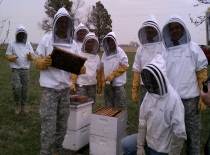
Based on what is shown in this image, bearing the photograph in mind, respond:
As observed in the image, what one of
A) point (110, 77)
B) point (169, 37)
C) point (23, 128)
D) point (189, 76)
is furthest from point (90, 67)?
point (189, 76)

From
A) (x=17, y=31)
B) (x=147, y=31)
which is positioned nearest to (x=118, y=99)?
(x=147, y=31)

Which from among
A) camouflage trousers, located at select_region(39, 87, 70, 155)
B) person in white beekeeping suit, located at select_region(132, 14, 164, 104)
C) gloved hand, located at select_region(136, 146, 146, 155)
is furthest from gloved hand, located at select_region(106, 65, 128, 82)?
gloved hand, located at select_region(136, 146, 146, 155)

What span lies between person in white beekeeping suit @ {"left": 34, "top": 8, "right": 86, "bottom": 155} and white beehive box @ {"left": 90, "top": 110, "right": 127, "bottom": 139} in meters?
0.52

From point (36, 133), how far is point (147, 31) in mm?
3152

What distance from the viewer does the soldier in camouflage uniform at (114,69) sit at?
17.5ft

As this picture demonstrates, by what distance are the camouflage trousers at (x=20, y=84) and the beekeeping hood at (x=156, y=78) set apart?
4252mm

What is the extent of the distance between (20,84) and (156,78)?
4.48m

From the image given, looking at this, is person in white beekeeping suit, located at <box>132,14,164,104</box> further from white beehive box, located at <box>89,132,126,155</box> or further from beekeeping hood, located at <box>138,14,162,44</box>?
white beehive box, located at <box>89,132,126,155</box>

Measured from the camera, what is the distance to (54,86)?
3670 mm

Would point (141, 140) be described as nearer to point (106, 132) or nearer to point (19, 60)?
point (106, 132)

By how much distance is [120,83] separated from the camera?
535 centimetres

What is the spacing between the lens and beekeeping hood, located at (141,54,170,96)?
2838mm

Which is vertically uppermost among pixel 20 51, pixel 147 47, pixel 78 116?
pixel 20 51

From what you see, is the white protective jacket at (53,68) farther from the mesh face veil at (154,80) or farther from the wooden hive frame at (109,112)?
the mesh face veil at (154,80)
